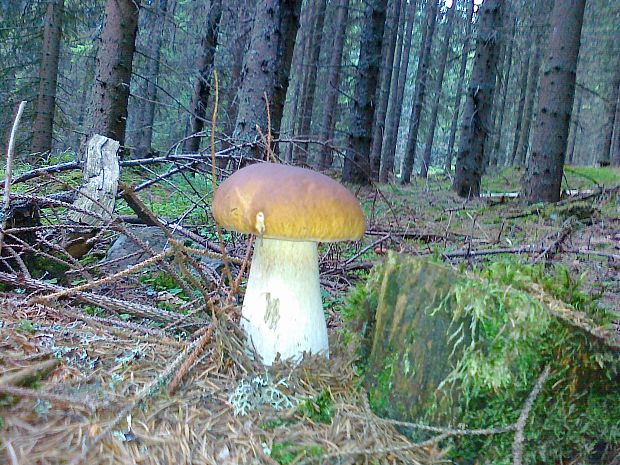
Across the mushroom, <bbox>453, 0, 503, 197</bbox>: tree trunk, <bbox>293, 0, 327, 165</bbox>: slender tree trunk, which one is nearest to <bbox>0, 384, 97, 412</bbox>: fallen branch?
the mushroom

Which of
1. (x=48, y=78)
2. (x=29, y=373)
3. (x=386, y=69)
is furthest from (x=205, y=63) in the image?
(x=29, y=373)

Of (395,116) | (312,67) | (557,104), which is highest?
(312,67)

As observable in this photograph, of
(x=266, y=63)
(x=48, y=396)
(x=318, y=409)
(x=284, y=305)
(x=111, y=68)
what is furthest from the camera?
(x=111, y=68)

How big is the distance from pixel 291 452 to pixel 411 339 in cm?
57

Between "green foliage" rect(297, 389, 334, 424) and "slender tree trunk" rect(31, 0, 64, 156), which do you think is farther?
"slender tree trunk" rect(31, 0, 64, 156)

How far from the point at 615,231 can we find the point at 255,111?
3.90 m

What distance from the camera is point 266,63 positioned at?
486 cm

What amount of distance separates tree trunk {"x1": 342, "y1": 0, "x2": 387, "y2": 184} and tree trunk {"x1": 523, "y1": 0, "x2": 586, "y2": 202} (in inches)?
141

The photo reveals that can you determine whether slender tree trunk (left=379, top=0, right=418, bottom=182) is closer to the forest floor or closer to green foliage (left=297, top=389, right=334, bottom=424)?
the forest floor

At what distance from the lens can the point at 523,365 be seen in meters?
1.38

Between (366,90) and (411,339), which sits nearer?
(411,339)

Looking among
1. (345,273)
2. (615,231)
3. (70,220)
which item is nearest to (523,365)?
(345,273)

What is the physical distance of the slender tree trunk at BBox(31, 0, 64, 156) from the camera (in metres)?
9.23

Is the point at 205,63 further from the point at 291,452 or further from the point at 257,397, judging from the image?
the point at 291,452
